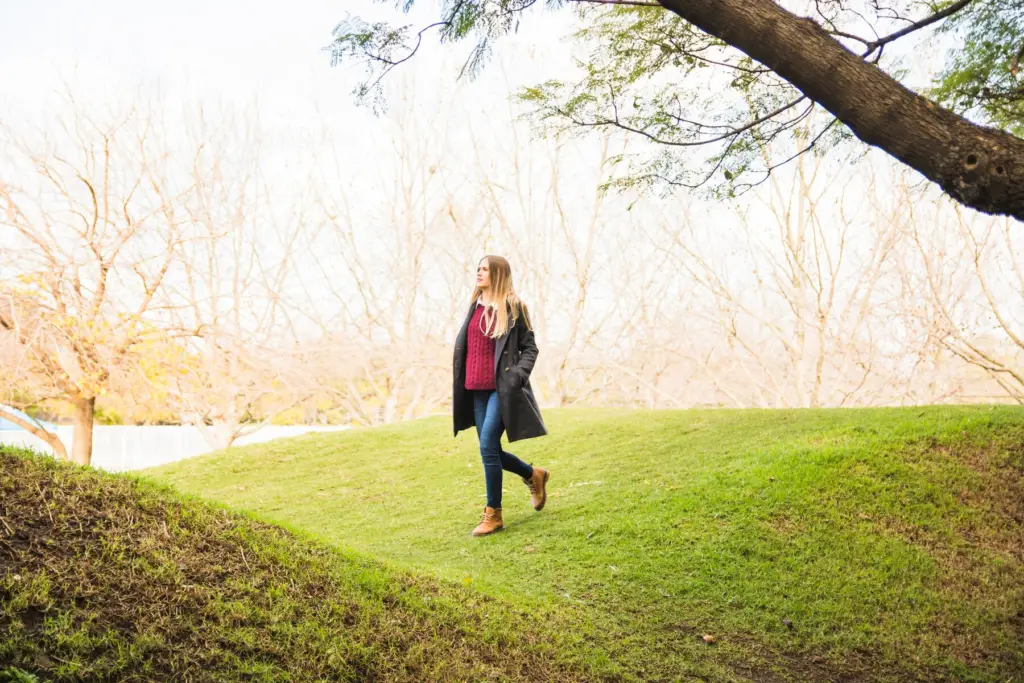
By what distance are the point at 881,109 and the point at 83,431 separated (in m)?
11.4

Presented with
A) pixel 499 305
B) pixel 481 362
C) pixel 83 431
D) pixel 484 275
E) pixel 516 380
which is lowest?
pixel 83 431

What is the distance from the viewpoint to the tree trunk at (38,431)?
10.5 meters

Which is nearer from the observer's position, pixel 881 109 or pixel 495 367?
pixel 881 109

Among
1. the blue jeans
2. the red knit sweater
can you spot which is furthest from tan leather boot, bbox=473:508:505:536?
the red knit sweater

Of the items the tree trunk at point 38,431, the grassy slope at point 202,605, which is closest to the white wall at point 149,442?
the tree trunk at point 38,431

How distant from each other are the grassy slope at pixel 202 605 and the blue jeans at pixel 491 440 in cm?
142

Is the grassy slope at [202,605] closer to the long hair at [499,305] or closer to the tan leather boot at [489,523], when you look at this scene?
the tan leather boot at [489,523]

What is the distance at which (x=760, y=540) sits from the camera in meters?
4.71

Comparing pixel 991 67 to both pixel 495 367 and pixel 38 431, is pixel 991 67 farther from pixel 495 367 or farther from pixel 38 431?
pixel 38 431

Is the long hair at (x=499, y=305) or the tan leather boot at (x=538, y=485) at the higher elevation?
the long hair at (x=499, y=305)

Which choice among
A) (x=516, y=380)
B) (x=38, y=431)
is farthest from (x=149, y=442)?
(x=516, y=380)

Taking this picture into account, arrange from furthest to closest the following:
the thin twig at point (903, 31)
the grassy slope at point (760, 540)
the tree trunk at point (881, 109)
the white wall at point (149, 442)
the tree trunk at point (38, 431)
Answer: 1. the white wall at point (149, 442)
2. the tree trunk at point (38, 431)
3. the thin twig at point (903, 31)
4. the grassy slope at point (760, 540)
5. the tree trunk at point (881, 109)

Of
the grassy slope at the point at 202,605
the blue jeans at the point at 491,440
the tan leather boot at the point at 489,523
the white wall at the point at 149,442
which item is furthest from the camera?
the white wall at the point at 149,442

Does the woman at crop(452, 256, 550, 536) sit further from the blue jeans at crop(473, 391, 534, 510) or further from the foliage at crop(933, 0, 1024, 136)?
the foliage at crop(933, 0, 1024, 136)
